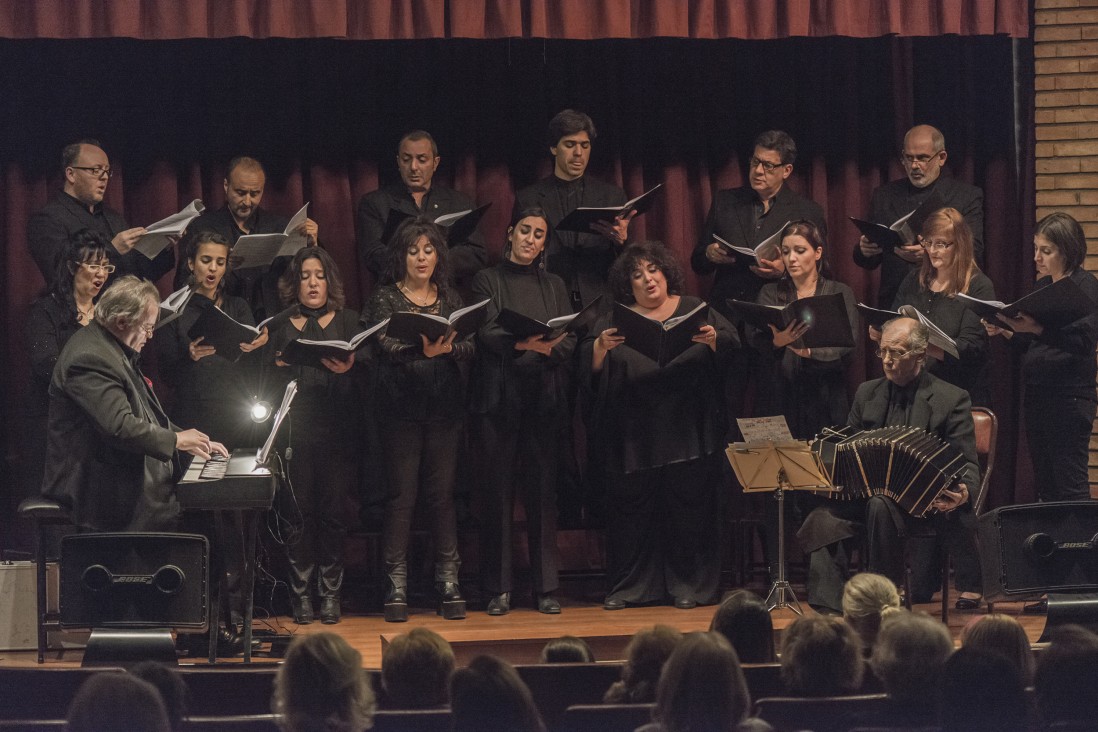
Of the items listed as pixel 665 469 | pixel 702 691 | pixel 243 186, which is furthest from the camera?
pixel 243 186

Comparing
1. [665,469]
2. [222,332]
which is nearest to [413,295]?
[222,332]

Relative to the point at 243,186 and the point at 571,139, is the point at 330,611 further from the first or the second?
the point at 571,139

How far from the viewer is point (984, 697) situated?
3.26 meters

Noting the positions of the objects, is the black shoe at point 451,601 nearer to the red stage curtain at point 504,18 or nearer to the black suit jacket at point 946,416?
the black suit jacket at point 946,416

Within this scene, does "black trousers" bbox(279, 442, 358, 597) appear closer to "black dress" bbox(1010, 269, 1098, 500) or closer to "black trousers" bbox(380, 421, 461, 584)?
"black trousers" bbox(380, 421, 461, 584)

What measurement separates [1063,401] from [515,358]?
7.84ft

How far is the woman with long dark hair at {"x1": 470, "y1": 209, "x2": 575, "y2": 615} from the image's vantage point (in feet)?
20.9

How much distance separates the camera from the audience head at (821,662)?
11.5 feet

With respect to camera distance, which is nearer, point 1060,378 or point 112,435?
point 112,435

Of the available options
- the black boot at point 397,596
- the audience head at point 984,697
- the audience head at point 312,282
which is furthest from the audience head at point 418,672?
the audience head at point 312,282

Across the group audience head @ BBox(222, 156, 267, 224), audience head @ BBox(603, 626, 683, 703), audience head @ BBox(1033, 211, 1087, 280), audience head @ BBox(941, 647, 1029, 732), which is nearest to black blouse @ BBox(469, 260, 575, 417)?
audience head @ BBox(222, 156, 267, 224)

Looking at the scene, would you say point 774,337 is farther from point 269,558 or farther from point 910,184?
point 269,558

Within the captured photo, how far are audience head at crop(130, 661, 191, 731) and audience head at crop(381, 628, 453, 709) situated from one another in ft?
1.59

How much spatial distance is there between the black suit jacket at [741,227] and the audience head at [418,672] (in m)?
3.61
